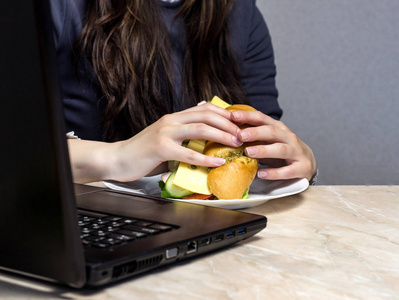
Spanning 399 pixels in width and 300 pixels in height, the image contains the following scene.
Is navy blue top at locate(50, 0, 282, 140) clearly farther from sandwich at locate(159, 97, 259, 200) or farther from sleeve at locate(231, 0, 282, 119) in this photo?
sandwich at locate(159, 97, 259, 200)

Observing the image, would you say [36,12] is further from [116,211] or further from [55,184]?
[116,211]

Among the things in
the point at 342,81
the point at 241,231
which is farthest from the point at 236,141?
the point at 342,81

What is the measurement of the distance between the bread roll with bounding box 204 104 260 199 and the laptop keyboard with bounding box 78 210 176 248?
0.27m

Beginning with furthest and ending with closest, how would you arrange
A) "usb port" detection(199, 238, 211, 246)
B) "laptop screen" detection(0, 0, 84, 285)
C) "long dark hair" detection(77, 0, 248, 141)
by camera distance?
"long dark hair" detection(77, 0, 248, 141) → "usb port" detection(199, 238, 211, 246) → "laptop screen" detection(0, 0, 84, 285)

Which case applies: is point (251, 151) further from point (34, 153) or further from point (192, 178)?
point (34, 153)

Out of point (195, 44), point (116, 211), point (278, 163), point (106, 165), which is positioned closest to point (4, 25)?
point (116, 211)

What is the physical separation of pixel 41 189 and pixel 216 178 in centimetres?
49

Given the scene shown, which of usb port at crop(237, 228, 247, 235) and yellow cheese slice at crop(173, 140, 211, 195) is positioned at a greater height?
yellow cheese slice at crop(173, 140, 211, 195)

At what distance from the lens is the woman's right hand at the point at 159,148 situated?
36.1 inches

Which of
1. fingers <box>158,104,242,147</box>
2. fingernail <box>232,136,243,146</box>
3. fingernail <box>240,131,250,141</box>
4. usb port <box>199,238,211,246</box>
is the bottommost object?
usb port <box>199,238,211,246</box>

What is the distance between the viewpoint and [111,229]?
60 centimetres

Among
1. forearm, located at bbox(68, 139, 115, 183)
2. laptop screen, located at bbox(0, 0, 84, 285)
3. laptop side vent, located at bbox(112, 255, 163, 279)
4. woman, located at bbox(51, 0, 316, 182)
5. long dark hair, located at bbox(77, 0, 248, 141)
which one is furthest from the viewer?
long dark hair, located at bbox(77, 0, 248, 141)

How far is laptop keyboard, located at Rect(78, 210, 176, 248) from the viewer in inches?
21.9

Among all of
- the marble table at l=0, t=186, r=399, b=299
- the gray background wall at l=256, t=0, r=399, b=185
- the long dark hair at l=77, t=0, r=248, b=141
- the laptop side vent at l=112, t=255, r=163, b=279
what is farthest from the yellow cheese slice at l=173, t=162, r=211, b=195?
the gray background wall at l=256, t=0, r=399, b=185
